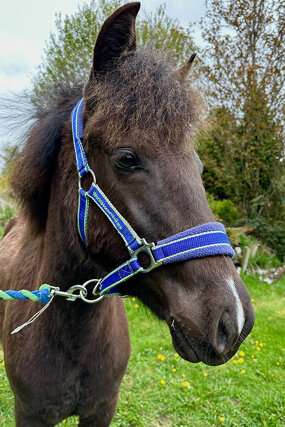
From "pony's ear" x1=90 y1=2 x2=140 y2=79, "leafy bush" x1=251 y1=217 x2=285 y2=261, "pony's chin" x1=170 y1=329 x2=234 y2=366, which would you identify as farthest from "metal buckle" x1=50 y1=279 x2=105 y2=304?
"leafy bush" x1=251 y1=217 x2=285 y2=261

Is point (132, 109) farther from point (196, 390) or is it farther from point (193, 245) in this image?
point (196, 390)

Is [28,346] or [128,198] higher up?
[128,198]

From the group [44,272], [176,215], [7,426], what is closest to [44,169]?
[44,272]

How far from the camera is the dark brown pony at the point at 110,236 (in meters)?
1.24

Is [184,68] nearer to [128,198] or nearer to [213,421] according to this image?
[128,198]

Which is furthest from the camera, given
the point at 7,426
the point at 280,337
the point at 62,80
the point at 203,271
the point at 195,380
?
the point at 280,337

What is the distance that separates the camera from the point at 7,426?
10.3ft

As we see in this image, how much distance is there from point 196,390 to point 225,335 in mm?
3164

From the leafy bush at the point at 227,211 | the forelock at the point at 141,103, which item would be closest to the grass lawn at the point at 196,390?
the forelock at the point at 141,103

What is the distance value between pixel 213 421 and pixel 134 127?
3.42m

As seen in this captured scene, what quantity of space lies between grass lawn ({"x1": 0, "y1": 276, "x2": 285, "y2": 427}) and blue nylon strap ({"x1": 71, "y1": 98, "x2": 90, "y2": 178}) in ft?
5.48

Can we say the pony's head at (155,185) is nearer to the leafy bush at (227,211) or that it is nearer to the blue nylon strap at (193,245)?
the blue nylon strap at (193,245)

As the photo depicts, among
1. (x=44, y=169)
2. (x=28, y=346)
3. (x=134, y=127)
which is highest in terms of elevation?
(x=134, y=127)

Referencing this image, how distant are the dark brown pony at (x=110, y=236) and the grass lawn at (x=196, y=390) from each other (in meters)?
1.04
